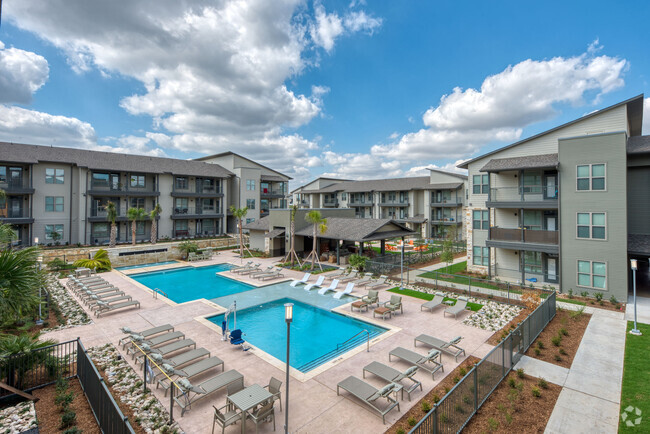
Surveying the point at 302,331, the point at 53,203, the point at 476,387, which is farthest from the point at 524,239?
the point at 53,203

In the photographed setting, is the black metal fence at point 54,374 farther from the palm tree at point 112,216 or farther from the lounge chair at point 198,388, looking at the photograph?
the palm tree at point 112,216

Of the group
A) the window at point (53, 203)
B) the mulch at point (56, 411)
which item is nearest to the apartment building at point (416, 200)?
the mulch at point (56, 411)

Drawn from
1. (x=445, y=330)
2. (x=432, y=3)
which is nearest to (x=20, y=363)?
(x=445, y=330)

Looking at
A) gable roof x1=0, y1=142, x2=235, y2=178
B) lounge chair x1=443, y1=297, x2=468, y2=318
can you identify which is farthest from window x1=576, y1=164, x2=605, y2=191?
gable roof x1=0, y1=142, x2=235, y2=178

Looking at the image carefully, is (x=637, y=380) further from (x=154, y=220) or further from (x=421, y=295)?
(x=154, y=220)

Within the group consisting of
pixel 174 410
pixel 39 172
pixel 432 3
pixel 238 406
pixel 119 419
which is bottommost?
pixel 174 410

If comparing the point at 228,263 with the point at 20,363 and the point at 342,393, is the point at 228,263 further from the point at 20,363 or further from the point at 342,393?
the point at 342,393

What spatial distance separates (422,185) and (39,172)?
49841 millimetres

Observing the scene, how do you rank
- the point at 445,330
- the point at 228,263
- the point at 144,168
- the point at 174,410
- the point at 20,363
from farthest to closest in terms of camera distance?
1. the point at 144,168
2. the point at 228,263
3. the point at 445,330
4. the point at 20,363
5. the point at 174,410

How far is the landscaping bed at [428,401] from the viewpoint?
24.2ft

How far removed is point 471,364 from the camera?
10391 millimetres

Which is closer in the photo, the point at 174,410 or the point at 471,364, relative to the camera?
the point at 174,410

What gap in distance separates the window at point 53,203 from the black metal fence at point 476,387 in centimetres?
4147

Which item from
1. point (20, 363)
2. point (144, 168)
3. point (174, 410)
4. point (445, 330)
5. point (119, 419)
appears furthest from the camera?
point (144, 168)
